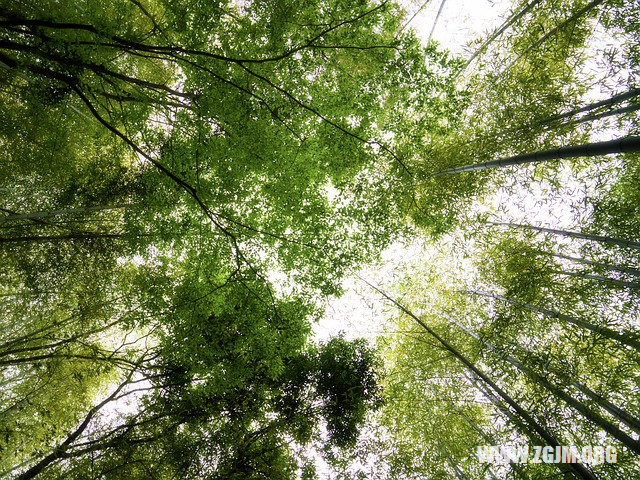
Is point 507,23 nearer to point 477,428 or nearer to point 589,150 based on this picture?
point 589,150

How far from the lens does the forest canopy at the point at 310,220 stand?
3.29 metres

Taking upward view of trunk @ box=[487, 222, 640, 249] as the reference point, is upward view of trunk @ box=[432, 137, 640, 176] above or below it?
below

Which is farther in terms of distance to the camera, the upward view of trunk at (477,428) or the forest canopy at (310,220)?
the upward view of trunk at (477,428)

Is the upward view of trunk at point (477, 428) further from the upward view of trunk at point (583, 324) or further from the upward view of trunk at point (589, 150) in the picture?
the upward view of trunk at point (589, 150)

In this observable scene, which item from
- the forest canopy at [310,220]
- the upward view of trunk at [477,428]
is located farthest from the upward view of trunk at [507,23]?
the upward view of trunk at [477,428]

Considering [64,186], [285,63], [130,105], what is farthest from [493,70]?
[64,186]

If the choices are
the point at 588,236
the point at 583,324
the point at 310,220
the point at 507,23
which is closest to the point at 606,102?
the point at 507,23

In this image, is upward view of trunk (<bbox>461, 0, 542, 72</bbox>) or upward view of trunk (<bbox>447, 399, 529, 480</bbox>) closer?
upward view of trunk (<bbox>461, 0, 542, 72</bbox>)

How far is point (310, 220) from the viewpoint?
13.6ft

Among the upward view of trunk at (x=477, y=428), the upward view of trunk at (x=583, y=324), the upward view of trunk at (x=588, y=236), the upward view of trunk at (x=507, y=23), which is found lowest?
the upward view of trunk at (x=477, y=428)

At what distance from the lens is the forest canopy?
3.29m

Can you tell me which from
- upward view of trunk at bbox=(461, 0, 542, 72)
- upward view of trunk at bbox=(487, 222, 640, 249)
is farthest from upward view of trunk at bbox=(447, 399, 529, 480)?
upward view of trunk at bbox=(461, 0, 542, 72)

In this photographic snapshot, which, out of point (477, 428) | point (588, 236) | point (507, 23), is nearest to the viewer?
point (507, 23)

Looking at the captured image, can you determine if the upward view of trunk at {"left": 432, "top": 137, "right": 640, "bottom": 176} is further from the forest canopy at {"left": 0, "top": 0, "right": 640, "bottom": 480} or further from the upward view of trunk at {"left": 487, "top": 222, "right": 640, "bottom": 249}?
the upward view of trunk at {"left": 487, "top": 222, "right": 640, "bottom": 249}
